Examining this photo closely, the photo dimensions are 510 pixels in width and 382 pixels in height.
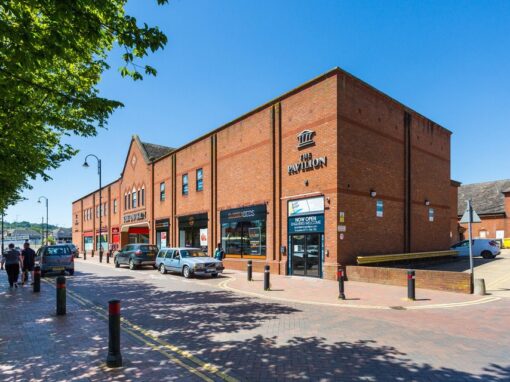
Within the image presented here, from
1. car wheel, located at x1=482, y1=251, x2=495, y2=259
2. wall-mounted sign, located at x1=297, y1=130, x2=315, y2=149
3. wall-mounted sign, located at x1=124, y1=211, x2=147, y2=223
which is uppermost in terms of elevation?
wall-mounted sign, located at x1=297, y1=130, x2=315, y2=149

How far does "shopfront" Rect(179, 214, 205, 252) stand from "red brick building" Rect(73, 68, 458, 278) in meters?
0.08

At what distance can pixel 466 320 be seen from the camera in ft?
27.9

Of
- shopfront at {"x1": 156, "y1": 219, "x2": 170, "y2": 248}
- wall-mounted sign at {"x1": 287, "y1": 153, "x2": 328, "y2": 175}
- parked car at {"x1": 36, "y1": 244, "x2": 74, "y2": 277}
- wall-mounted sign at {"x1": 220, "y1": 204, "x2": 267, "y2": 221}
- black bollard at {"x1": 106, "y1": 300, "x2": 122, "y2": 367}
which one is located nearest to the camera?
black bollard at {"x1": 106, "y1": 300, "x2": 122, "y2": 367}

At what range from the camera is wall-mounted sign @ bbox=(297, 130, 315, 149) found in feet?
57.6

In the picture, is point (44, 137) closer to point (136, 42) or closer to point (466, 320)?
point (136, 42)

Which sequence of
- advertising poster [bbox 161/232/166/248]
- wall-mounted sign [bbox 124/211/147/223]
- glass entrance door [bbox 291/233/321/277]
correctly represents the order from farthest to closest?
1. wall-mounted sign [bbox 124/211/147/223]
2. advertising poster [bbox 161/232/166/248]
3. glass entrance door [bbox 291/233/321/277]

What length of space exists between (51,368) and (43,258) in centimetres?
1630

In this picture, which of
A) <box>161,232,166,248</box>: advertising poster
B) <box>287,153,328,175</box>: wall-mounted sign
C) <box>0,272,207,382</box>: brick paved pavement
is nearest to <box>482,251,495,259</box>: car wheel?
<box>287,153,328,175</box>: wall-mounted sign

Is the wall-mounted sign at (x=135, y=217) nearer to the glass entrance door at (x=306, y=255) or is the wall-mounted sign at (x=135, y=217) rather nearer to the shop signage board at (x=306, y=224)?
the shop signage board at (x=306, y=224)

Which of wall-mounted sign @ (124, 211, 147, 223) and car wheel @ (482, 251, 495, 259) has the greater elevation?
wall-mounted sign @ (124, 211, 147, 223)

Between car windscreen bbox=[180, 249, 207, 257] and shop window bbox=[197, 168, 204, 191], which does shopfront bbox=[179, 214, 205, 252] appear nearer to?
shop window bbox=[197, 168, 204, 191]

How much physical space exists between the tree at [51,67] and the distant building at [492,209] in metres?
45.9

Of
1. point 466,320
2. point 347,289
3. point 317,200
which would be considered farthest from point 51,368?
point 317,200

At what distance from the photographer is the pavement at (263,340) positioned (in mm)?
5320
